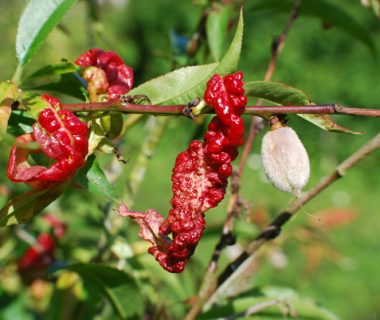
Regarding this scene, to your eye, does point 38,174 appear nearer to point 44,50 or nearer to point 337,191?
point 44,50

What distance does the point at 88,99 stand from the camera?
90 centimetres

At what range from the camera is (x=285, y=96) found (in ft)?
2.53

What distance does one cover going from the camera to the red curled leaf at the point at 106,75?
2.90 feet

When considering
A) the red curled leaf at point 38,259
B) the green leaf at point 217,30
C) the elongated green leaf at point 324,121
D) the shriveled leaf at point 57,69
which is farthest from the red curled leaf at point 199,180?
the red curled leaf at point 38,259

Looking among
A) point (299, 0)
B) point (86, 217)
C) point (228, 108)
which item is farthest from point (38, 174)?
point (86, 217)

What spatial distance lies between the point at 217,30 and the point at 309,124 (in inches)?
197

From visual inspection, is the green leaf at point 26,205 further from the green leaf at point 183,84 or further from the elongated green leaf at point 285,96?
the elongated green leaf at point 285,96

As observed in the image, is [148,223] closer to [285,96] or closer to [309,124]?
[285,96]

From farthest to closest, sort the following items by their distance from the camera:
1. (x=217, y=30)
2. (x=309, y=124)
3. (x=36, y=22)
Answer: (x=309, y=124), (x=217, y=30), (x=36, y=22)

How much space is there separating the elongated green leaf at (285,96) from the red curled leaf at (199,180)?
0.03m

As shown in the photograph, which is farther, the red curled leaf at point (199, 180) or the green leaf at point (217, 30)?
the green leaf at point (217, 30)

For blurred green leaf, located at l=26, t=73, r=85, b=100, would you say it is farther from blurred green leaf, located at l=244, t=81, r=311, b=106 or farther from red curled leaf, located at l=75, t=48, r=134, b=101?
blurred green leaf, located at l=244, t=81, r=311, b=106

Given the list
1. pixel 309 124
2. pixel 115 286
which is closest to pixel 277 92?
pixel 115 286

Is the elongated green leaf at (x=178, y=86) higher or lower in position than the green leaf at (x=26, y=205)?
higher
